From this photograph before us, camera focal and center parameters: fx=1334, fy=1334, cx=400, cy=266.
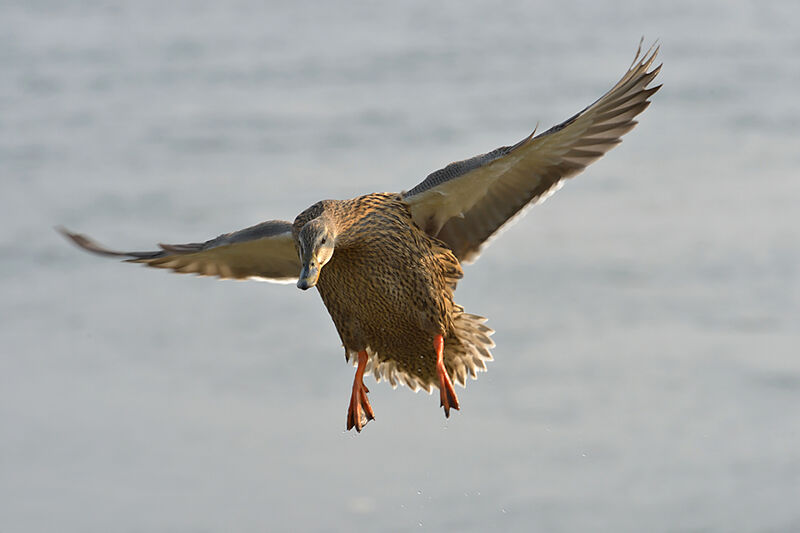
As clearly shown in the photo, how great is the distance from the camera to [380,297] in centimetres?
687

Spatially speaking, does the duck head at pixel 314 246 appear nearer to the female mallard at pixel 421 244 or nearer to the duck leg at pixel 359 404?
the female mallard at pixel 421 244

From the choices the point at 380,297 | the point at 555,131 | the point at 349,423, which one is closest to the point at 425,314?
the point at 380,297

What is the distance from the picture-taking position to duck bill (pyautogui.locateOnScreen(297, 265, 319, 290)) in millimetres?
6020

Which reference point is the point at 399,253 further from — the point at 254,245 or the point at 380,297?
the point at 254,245

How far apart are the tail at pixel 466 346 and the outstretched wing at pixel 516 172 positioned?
369 millimetres

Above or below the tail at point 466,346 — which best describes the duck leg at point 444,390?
below

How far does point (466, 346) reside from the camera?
768cm

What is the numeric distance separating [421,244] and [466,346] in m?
0.85

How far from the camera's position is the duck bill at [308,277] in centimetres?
602

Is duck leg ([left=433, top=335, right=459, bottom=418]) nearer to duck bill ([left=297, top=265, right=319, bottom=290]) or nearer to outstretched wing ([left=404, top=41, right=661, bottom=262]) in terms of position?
outstretched wing ([left=404, top=41, right=661, bottom=262])

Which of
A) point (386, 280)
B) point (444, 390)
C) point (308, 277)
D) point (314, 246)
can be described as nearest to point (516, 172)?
point (386, 280)

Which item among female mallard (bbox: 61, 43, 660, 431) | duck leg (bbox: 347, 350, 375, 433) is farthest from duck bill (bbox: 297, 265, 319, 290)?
duck leg (bbox: 347, 350, 375, 433)

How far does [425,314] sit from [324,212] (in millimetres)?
795

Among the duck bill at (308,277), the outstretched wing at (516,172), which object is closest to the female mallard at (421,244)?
the outstretched wing at (516,172)
